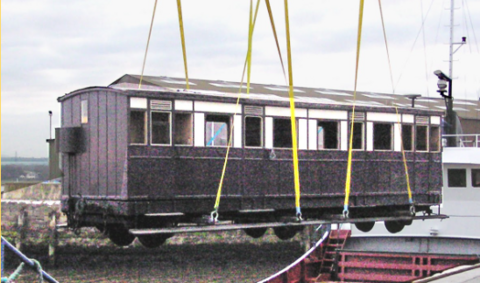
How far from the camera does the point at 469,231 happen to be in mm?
30469

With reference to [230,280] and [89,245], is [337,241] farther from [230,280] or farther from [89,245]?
[89,245]

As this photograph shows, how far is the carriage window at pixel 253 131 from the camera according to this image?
1370cm

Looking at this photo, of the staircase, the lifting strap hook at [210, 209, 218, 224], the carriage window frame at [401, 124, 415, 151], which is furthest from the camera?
the staircase

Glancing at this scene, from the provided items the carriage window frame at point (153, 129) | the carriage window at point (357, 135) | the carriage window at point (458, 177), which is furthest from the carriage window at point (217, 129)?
the carriage window at point (458, 177)

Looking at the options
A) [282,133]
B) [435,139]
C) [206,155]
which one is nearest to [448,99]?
[435,139]

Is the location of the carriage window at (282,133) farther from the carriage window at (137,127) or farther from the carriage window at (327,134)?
the carriage window at (137,127)

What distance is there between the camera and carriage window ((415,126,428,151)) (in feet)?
54.1

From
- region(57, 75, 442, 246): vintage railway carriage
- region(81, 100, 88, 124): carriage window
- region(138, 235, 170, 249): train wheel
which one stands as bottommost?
region(138, 235, 170, 249): train wheel

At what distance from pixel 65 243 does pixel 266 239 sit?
13.0 metres

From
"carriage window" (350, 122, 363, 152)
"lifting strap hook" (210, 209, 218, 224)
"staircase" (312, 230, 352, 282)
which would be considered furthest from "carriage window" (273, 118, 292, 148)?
"staircase" (312, 230, 352, 282)

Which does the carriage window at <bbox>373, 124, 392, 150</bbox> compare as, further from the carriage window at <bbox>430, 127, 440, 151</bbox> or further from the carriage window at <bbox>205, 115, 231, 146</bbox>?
the carriage window at <bbox>205, 115, 231, 146</bbox>

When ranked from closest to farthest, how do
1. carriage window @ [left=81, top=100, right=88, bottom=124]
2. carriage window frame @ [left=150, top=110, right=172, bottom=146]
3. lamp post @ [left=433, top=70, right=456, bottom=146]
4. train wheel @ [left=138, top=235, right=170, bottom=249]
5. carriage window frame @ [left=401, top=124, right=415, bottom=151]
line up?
1. carriage window frame @ [left=150, top=110, right=172, bottom=146]
2. carriage window @ [left=81, top=100, right=88, bottom=124]
3. train wheel @ [left=138, top=235, right=170, bottom=249]
4. carriage window frame @ [left=401, top=124, right=415, bottom=151]
5. lamp post @ [left=433, top=70, right=456, bottom=146]

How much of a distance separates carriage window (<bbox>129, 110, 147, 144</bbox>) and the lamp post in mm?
16737

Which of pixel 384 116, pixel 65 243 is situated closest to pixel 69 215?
pixel 384 116
